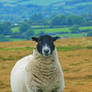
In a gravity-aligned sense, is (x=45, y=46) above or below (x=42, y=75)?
above

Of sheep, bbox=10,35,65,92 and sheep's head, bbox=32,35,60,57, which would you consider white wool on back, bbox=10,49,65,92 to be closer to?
sheep, bbox=10,35,65,92

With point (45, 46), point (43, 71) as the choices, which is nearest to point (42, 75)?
point (43, 71)

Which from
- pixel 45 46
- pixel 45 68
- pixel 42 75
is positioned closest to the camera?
pixel 45 46

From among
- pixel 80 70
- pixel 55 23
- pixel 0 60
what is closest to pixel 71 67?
pixel 80 70

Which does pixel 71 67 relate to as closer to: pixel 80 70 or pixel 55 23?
pixel 80 70

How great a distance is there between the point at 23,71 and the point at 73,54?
2719cm

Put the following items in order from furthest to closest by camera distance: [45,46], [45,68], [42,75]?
1. [45,68]
2. [42,75]
3. [45,46]

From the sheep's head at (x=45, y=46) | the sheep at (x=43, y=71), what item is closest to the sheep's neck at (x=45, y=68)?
the sheep at (x=43, y=71)

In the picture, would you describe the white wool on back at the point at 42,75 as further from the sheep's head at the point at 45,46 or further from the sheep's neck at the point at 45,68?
the sheep's head at the point at 45,46

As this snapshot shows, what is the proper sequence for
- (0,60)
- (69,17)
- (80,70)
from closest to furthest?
1. (80,70)
2. (0,60)
3. (69,17)

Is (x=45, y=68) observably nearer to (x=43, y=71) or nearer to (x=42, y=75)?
(x=43, y=71)

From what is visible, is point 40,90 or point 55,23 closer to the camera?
point 40,90

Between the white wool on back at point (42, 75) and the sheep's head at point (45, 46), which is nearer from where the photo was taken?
the sheep's head at point (45, 46)

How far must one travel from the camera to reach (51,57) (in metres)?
10.6
